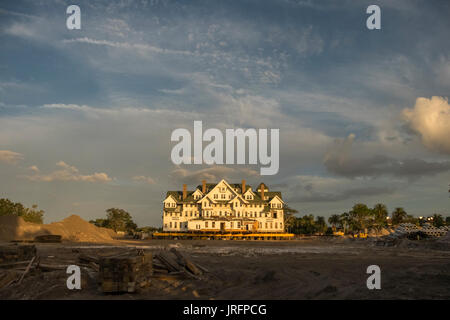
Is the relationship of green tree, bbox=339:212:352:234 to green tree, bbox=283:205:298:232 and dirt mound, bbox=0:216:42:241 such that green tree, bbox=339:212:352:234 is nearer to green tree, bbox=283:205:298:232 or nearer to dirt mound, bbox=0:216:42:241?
green tree, bbox=283:205:298:232

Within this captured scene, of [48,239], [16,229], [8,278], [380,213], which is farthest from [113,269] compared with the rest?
A: [380,213]

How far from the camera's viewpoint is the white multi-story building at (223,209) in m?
78.2

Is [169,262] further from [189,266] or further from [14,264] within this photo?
[14,264]

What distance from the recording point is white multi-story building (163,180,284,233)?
257ft

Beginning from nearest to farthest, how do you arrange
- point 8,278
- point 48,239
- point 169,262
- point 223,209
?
point 8,278, point 169,262, point 48,239, point 223,209

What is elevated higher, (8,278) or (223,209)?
(8,278)

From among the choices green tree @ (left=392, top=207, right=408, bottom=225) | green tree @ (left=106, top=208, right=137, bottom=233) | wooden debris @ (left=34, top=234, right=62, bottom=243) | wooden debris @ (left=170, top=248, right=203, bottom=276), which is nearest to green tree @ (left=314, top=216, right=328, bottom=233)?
green tree @ (left=392, top=207, right=408, bottom=225)

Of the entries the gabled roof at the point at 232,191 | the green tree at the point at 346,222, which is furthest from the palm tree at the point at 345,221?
the gabled roof at the point at 232,191

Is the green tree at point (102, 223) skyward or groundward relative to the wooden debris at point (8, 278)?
groundward

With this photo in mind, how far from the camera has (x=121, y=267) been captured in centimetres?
1145

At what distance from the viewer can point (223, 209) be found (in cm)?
7994

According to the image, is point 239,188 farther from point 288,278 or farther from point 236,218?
point 288,278

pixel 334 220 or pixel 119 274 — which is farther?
pixel 334 220

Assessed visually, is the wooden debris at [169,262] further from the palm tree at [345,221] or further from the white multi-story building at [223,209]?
the palm tree at [345,221]
